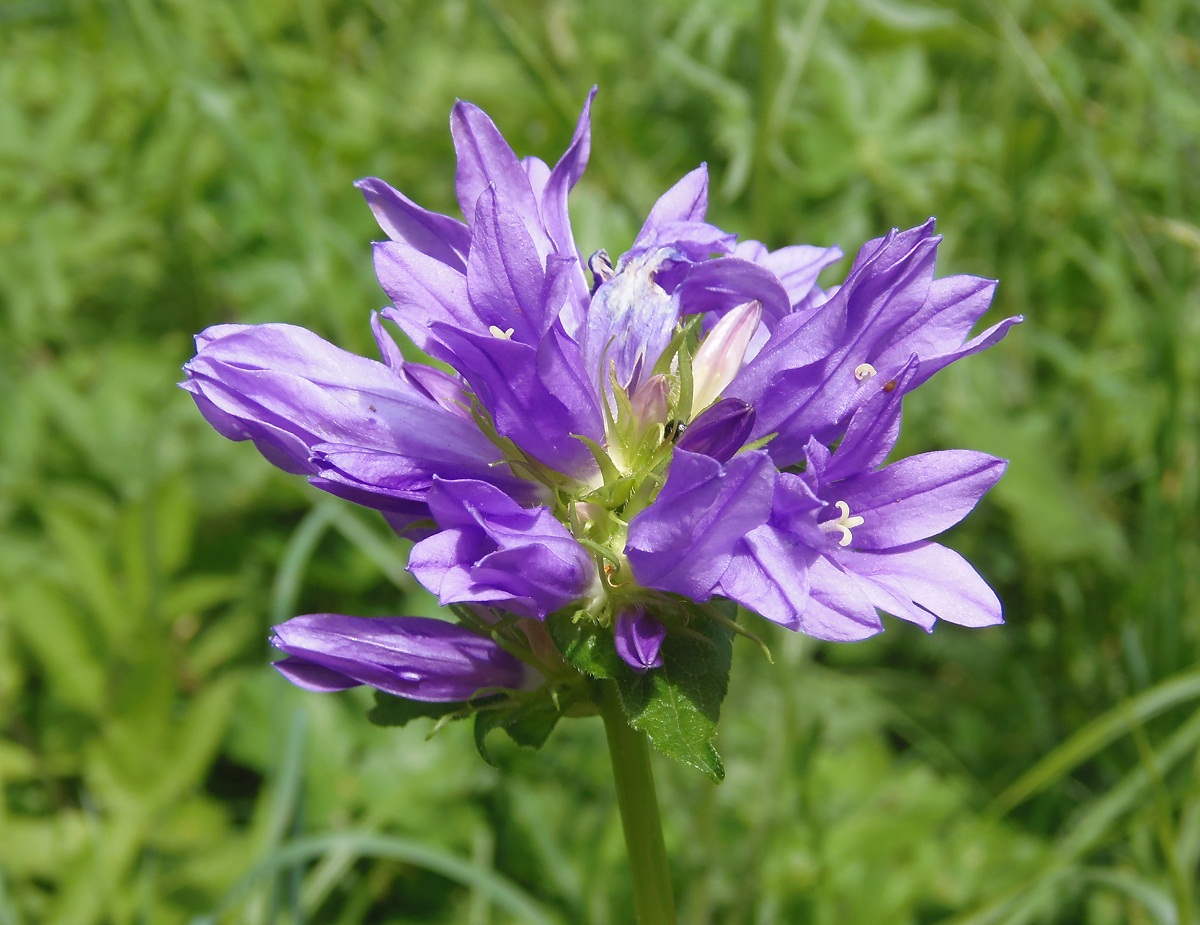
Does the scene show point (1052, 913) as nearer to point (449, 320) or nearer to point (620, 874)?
point (620, 874)

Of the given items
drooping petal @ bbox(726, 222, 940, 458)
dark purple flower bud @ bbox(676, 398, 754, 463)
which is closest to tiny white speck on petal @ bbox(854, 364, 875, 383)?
drooping petal @ bbox(726, 222, 940, 458)

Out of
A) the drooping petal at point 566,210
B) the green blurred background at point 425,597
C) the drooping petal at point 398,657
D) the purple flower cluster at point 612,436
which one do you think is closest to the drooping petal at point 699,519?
the purple flower cluster at point 612,436

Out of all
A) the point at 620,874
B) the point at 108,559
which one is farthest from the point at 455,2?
the point at 620,874

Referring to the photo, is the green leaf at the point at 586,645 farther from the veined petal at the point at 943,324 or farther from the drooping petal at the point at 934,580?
the veined petal at the point at 943,324

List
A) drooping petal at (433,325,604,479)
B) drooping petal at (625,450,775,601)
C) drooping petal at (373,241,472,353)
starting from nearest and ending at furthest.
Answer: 1. drooping petal at (625,450,775,601)
2. drooping petal at (433,325,604,479)
3. drooping petal at (373,241,472,353)

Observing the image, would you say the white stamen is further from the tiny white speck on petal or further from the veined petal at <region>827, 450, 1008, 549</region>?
the tiny white speck on petal

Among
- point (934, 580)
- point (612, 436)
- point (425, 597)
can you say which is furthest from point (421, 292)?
point (425, 597)

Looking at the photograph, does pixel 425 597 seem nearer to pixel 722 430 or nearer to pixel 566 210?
pixel 566 210
